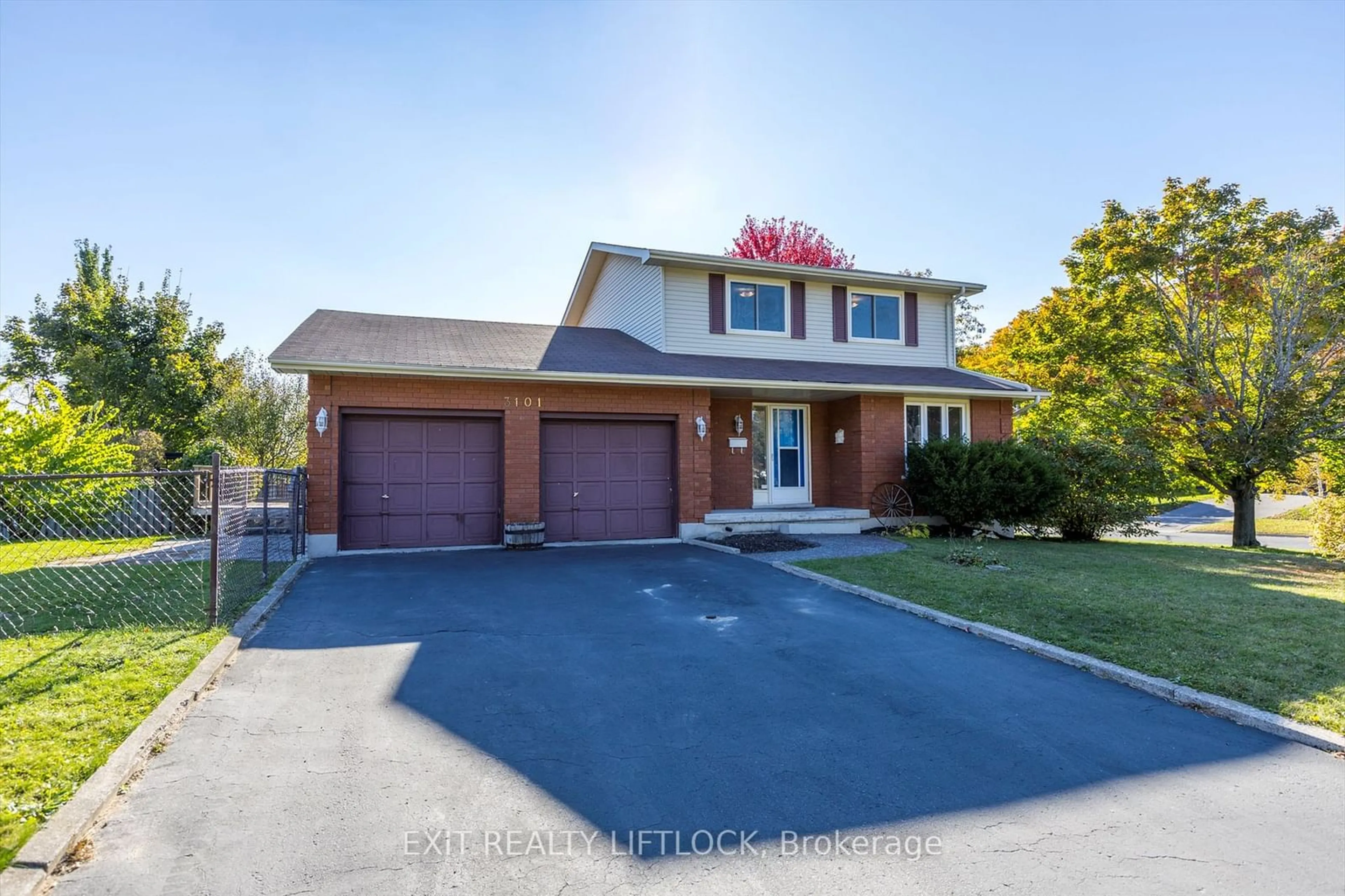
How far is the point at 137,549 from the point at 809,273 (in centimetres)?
1433

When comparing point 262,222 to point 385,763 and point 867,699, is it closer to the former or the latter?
point 385,763

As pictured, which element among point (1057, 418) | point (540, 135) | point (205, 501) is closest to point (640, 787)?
point (205, 501)

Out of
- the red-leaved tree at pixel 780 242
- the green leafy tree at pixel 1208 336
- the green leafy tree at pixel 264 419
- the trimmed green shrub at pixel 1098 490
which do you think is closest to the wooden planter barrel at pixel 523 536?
the trimmed green shrub at pixel 1098 490

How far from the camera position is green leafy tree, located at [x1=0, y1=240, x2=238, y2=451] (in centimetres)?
2155

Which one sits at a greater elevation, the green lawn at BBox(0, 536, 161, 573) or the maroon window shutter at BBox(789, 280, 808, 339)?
the maroon window shutter at BBox(789, 280, 808, 339)

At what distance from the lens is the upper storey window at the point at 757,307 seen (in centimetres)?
1489

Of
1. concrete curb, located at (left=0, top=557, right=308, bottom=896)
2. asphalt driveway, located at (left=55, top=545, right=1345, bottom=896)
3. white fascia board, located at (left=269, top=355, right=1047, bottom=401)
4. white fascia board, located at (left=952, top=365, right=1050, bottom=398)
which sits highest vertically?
white fascia board, located at (left=952, top=365, right=1050, bottom=398)

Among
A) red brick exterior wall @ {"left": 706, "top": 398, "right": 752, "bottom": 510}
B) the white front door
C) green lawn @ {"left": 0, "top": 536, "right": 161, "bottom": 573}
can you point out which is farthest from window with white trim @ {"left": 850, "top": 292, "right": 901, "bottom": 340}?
green lawn @ {"left": 0, "top": 536, "right": 161, "bottom": 573}

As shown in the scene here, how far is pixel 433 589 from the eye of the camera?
8016mm

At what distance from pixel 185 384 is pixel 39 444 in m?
12.1

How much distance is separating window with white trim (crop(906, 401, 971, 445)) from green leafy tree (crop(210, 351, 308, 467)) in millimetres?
18257

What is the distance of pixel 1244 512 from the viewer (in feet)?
53.0

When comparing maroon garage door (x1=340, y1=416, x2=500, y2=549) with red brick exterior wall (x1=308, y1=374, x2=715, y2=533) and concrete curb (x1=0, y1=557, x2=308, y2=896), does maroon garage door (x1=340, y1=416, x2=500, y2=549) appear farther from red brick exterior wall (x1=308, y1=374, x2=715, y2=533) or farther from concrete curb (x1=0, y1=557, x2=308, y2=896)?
concrete curb (x1=0, y1=557, x2=308, y2=896)

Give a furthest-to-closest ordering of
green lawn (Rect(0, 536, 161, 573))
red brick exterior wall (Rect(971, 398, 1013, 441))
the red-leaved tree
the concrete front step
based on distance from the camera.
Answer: the red-leaved tree, red brick exterior wall (Rect(971, 398, 1013, 441)), the concrete front step, green lawn (Rect(0, 536, 161, 573))
